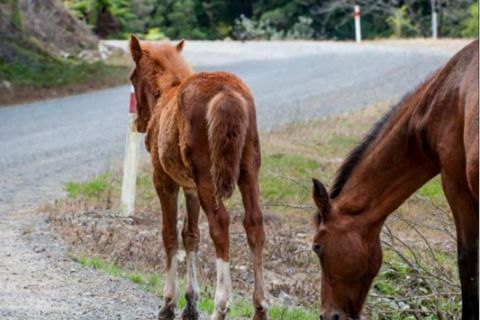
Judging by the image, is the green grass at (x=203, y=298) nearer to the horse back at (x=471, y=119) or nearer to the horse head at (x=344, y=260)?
the horse head at (x=344, y=260)

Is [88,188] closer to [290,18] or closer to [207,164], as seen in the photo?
[207,164]

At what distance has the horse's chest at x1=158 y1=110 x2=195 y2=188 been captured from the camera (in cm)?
770

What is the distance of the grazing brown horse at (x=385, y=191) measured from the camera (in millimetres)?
6262

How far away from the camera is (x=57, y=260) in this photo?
962 cm

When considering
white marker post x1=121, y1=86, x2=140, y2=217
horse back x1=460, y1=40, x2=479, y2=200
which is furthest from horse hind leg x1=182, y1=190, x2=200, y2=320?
white marker post x1=121, y1=86, x2=140, y2=217

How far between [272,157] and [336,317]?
910 cm

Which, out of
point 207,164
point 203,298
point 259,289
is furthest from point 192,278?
point 207,164

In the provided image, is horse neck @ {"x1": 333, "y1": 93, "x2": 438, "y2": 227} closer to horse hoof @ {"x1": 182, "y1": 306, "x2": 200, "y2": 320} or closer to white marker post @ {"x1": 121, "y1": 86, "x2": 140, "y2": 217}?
horse hoof @ {"x1": 182, "y1": 306, "x2": 200, "y2": 320}

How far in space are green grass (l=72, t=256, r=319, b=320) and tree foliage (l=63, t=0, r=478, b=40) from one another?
3495 centimetres

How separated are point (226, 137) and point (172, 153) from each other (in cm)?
72

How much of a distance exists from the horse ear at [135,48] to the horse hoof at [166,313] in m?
2.16

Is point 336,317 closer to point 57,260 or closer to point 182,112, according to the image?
point 182,112

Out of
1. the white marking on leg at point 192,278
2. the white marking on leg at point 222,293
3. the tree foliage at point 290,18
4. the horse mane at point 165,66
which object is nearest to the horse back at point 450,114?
the white marking on leg at point 222,293

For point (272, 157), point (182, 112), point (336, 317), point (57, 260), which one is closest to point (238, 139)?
point (182, 112)
